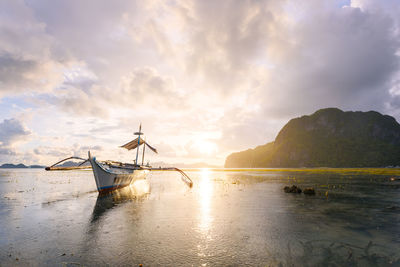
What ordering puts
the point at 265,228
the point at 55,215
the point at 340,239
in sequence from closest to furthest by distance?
→ the point at 340,239 → the point at 265,228 → the point at 55,215

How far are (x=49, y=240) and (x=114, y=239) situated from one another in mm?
3774

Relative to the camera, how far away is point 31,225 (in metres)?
14.3

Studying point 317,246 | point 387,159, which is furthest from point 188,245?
point 387,159

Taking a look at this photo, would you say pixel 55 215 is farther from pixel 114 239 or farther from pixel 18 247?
pixel 114 239

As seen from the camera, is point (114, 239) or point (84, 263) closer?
point (84, 263)

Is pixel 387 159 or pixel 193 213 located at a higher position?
pixel 387 159

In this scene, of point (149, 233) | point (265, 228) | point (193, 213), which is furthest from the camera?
point (193, 213)

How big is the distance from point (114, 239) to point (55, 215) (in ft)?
32.7

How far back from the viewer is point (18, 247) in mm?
10164

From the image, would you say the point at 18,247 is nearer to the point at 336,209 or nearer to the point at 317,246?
the point at 317,246

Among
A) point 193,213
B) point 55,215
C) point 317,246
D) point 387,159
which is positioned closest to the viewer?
point 317,246

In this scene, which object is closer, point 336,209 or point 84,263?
point 84,263

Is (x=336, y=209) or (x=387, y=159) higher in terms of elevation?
(x=387, y=159)

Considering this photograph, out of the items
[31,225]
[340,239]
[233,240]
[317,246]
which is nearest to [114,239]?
[233,240]
